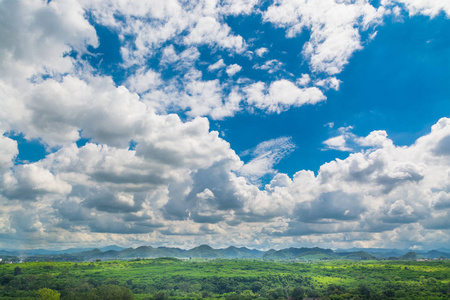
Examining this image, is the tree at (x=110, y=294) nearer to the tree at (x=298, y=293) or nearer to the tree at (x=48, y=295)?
the tree at (x=48, y=295)

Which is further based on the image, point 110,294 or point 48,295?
point 48,295

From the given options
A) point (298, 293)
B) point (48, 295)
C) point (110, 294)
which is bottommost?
point (298, 293)

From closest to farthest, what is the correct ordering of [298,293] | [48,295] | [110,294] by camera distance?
[110,294]
[48,295]
[298,293]

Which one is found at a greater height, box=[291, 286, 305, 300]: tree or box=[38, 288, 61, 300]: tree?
box=[38, 288, 61, 300]: tree

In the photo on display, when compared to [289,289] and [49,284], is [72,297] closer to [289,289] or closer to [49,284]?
[49,284]

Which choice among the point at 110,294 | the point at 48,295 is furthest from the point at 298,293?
the point at 48,295

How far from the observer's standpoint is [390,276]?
18988 centimetres

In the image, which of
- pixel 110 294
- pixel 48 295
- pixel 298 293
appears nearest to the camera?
pixel 110 294

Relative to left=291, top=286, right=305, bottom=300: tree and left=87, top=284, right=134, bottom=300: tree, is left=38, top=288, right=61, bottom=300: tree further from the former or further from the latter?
left=291, top=286, right=305, bottom=300: tree

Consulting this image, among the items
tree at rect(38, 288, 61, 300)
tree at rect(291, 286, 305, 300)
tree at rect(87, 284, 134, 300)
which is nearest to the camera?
tree at rect(87, 284, 134, 300)

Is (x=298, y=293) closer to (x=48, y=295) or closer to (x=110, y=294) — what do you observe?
(x=110, y=294)

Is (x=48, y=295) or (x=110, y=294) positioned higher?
(x=110, y=294)

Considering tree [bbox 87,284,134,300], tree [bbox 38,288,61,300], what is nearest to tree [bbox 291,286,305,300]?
tree [bbox 87,284,134,300]

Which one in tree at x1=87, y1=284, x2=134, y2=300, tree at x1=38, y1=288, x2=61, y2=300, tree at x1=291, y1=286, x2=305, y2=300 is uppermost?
tree at x1=87, y1=284, x2=134, y2=300
